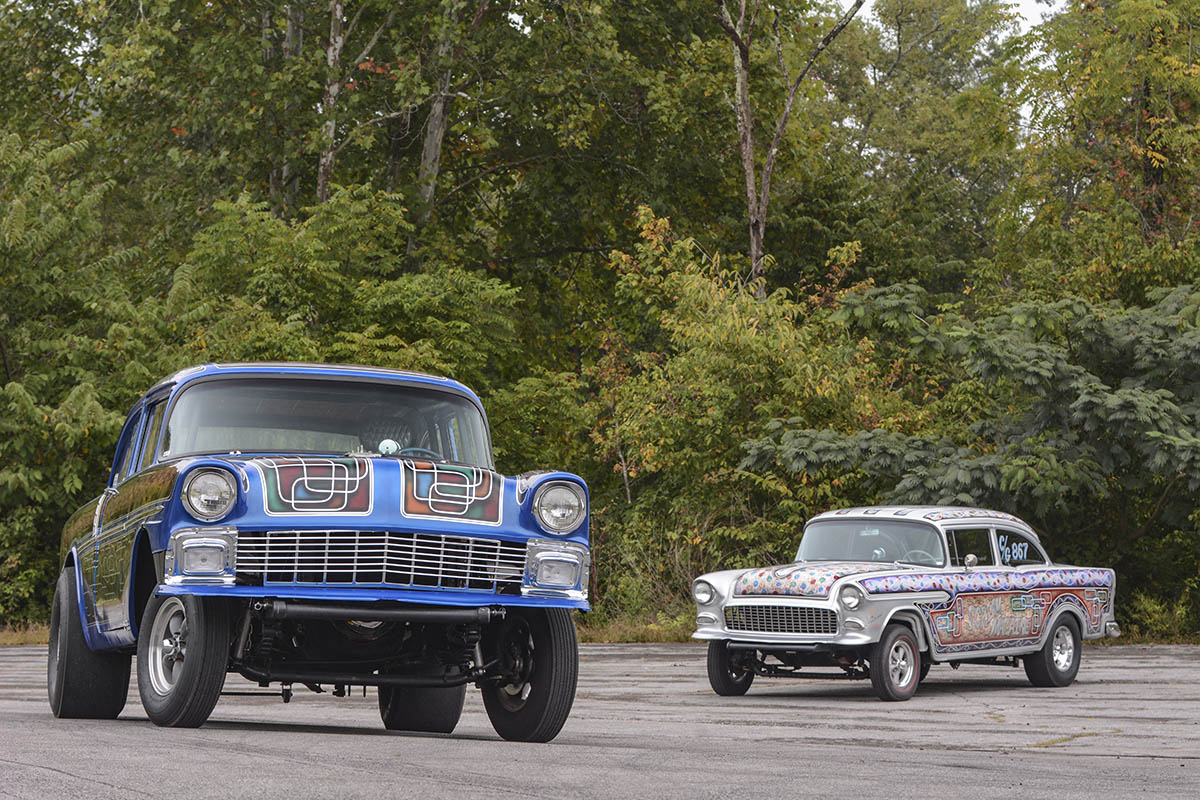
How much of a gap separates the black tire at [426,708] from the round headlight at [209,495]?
7.73 feet

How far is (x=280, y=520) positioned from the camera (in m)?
8.52

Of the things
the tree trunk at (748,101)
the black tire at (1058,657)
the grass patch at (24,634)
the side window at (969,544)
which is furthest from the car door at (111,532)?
the tree trunk at (748,101)

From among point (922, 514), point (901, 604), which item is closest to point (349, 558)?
point (901, 604)

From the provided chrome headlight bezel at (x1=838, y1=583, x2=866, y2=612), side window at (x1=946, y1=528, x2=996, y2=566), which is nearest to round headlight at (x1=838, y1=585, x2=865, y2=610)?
chrome headlight bezel at (x1=838, y1=583, x2=866, y2=612)

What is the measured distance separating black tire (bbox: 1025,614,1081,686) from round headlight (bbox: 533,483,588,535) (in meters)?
8.47

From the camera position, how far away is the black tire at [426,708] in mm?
10539

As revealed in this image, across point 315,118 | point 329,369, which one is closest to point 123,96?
point 315,118

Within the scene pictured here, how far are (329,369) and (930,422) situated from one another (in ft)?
54.8

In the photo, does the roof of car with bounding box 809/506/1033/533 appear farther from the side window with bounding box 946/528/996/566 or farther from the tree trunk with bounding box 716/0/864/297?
the tree trunk with bounding box 716/0/864/297

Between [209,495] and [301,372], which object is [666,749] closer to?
[209,495]

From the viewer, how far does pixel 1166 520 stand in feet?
76.3

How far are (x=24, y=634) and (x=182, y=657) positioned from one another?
2084 cm

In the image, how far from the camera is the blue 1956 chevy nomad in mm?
8523

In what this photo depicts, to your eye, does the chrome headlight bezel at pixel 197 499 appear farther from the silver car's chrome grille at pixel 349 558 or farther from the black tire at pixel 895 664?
the black tire at pixel 895 664
